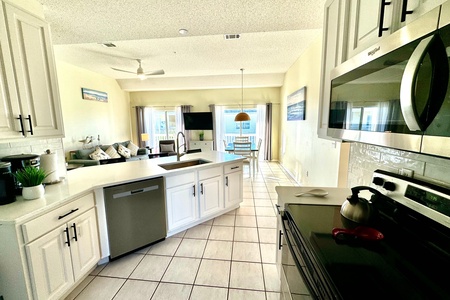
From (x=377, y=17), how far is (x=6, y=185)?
2408mm

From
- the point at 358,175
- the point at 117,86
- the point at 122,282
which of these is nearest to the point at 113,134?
the point at 117,86

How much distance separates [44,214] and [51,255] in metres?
0.31

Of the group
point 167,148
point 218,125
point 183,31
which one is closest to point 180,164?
point 183,31

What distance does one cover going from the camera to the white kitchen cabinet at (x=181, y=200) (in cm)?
229

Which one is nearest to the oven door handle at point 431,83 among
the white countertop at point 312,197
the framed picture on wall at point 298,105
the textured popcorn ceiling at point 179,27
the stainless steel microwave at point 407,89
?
the stainless steel microwave at point 407,89

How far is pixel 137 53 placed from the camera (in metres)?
3.91

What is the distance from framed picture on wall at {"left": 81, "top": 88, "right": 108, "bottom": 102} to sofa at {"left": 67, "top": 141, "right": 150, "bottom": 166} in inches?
51.4

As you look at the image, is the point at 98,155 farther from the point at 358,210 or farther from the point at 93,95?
the point at 358,210

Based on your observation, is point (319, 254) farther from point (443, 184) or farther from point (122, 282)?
point (122, 282)

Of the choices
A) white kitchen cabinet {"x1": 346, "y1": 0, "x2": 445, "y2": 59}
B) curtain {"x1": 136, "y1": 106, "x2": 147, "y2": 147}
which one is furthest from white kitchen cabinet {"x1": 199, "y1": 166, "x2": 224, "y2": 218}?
curtain {"x1": 136, "y1": 106, "x2": 147, "y2": 147}

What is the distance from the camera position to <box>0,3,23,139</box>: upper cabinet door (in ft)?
4.52

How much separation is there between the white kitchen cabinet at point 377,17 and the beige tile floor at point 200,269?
1.84 meters

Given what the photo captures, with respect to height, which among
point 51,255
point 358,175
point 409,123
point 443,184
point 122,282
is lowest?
point 122,282

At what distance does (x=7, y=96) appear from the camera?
1418 millimetres
